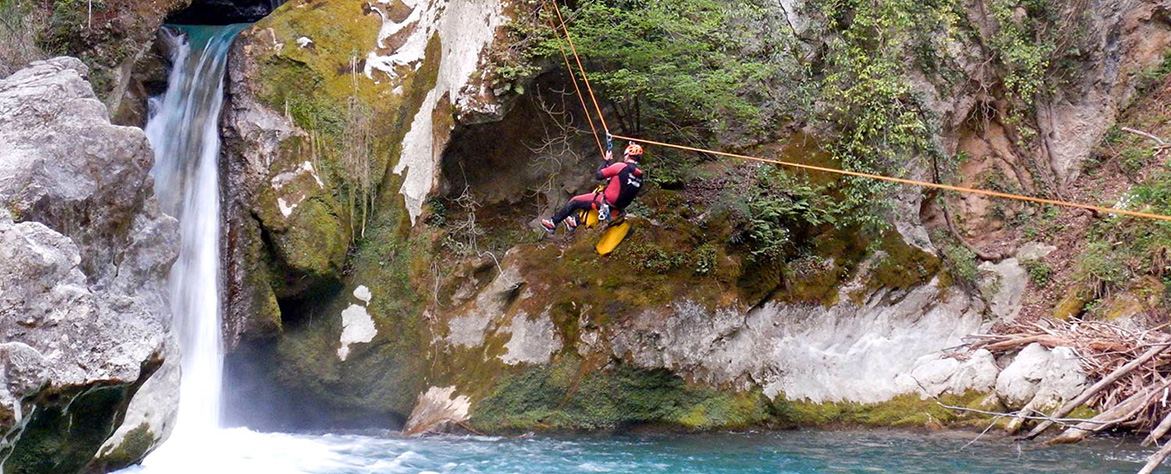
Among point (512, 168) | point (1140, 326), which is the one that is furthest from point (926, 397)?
point (512, 168)

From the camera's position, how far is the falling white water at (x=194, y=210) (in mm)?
9523

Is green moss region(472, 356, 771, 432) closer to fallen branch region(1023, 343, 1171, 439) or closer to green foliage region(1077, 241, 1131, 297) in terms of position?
fallen branch region(1023, 343, 1171, 439)

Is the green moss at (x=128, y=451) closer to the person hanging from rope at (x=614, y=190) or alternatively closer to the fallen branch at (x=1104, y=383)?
the person hanging from rope at (x=614, y=190)

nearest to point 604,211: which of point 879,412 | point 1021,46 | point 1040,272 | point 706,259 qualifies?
point 706,259

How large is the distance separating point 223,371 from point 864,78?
912 centimetres

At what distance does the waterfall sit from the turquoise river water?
0.53m

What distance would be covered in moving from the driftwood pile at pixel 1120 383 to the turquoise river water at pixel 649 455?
269 millimetres

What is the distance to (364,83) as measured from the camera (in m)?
11.2

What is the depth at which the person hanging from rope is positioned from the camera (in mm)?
9148

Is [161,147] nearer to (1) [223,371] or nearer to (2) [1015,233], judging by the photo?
(1) [223,371]

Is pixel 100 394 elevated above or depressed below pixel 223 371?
above

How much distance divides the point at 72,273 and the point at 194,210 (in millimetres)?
3889

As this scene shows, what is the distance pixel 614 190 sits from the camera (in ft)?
30.6

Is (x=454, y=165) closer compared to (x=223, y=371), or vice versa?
(x=223, y=371)
